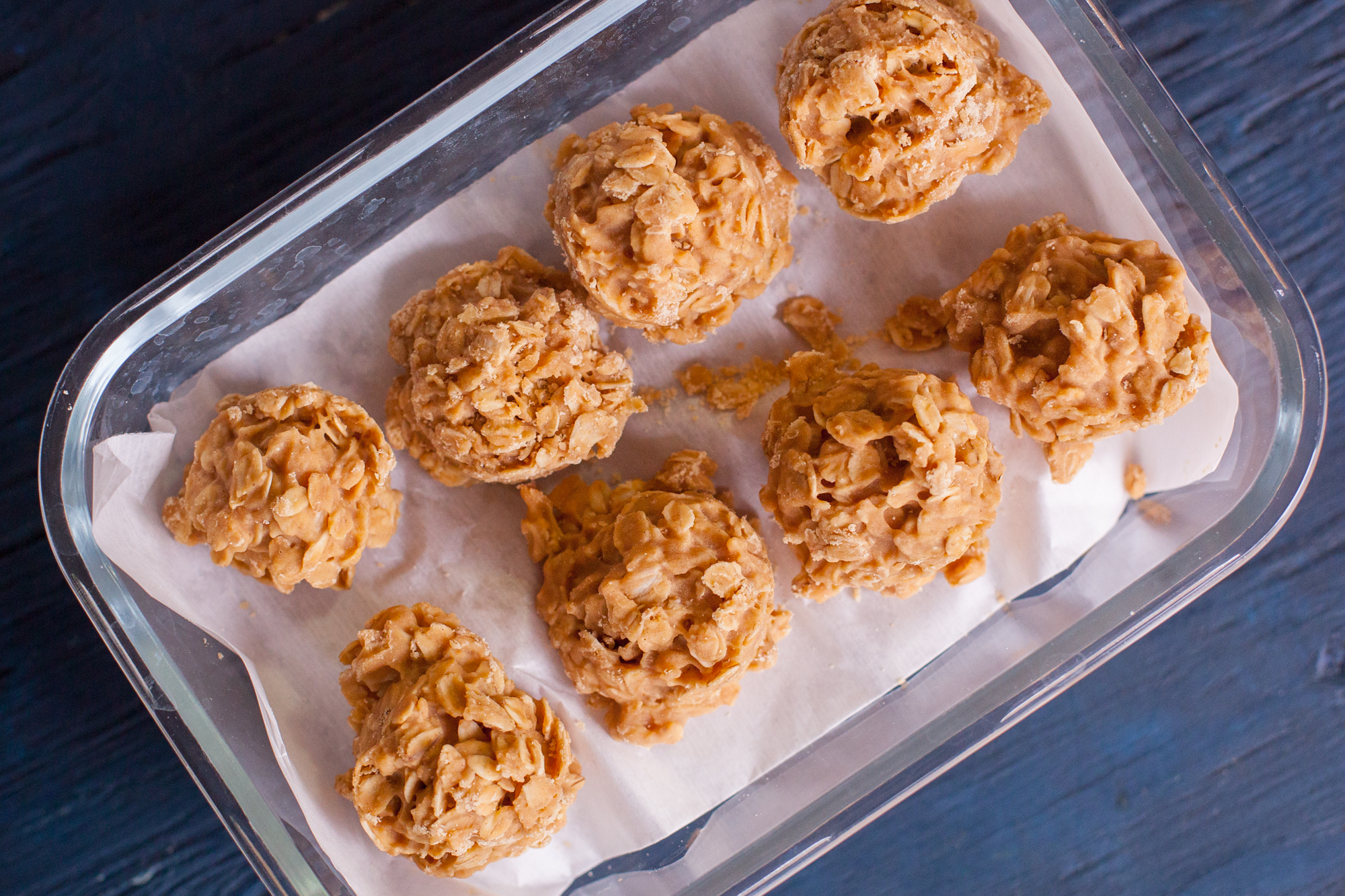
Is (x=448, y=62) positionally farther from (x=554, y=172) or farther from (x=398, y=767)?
(x=398, y=767)

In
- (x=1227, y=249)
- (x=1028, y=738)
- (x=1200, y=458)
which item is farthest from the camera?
(x=1028, y=738)

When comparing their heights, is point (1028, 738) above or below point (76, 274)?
below

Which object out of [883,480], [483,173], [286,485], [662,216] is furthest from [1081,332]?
[286,485]

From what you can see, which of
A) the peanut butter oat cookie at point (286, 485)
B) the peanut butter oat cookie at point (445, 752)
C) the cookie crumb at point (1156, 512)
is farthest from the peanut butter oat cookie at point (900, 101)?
the peanut butter oat cookie at point (445, 752)

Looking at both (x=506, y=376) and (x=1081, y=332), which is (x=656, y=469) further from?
(x=1081, y=332)

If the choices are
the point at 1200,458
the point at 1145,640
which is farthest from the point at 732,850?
the point at 1200,458

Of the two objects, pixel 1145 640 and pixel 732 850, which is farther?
pixel 1145 640
